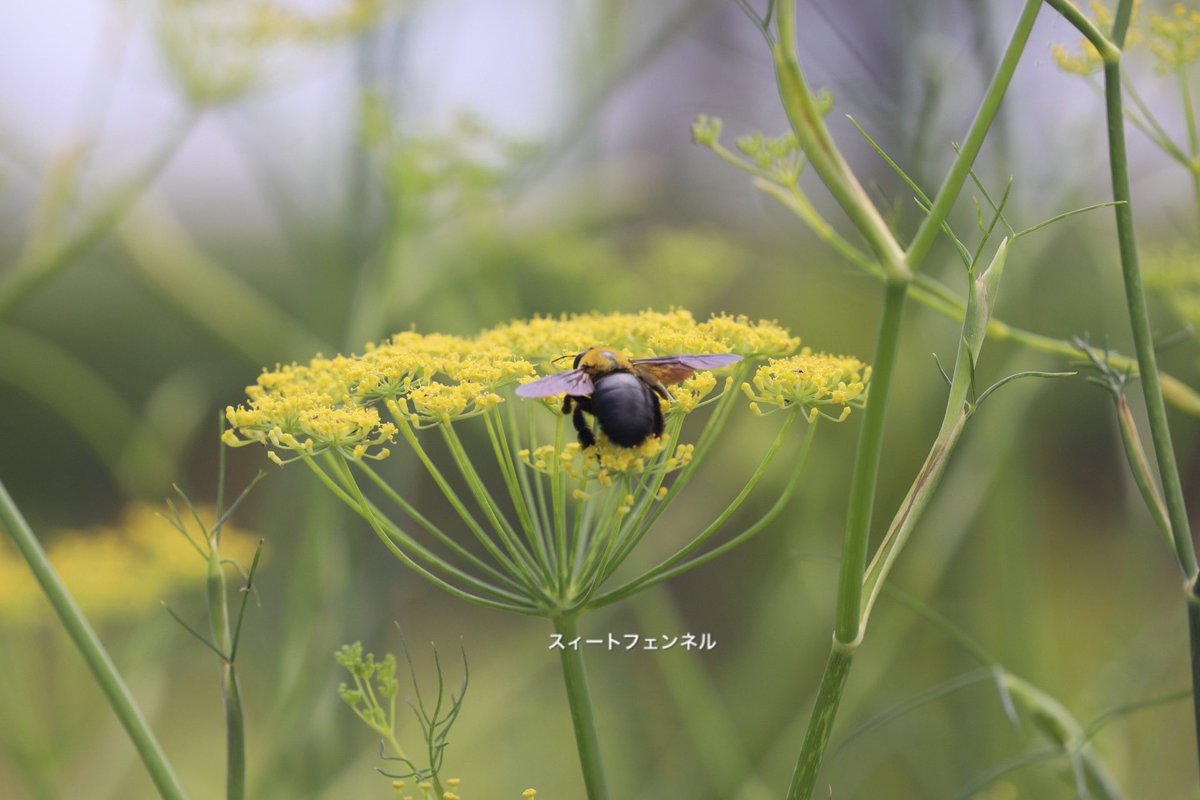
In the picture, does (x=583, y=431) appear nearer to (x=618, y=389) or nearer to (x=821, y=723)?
(x=618, y=389)

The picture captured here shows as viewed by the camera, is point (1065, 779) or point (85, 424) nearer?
point (1065, 779)

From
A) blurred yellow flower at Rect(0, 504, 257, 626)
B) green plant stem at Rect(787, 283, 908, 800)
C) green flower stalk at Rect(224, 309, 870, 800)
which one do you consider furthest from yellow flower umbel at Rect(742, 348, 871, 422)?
blurred yellow flower at Rect(0, 504, 257, 626)

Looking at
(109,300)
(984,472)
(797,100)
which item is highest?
(109,300)

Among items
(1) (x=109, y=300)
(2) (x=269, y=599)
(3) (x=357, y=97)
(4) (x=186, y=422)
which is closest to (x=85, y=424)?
(4) (x=186, y=422)

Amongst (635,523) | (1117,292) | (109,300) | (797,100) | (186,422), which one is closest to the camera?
(797,100)

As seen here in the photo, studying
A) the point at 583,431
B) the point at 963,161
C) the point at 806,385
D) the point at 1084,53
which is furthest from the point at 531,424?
the point at 1084,53

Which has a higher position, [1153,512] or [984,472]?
[984,472]

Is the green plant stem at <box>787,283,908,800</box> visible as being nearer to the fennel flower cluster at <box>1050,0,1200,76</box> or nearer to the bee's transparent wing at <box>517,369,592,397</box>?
the bee's transparent wing at <box>517,369,592,397</box>

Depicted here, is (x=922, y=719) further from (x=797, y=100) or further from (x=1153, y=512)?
(x=797, y=100)
